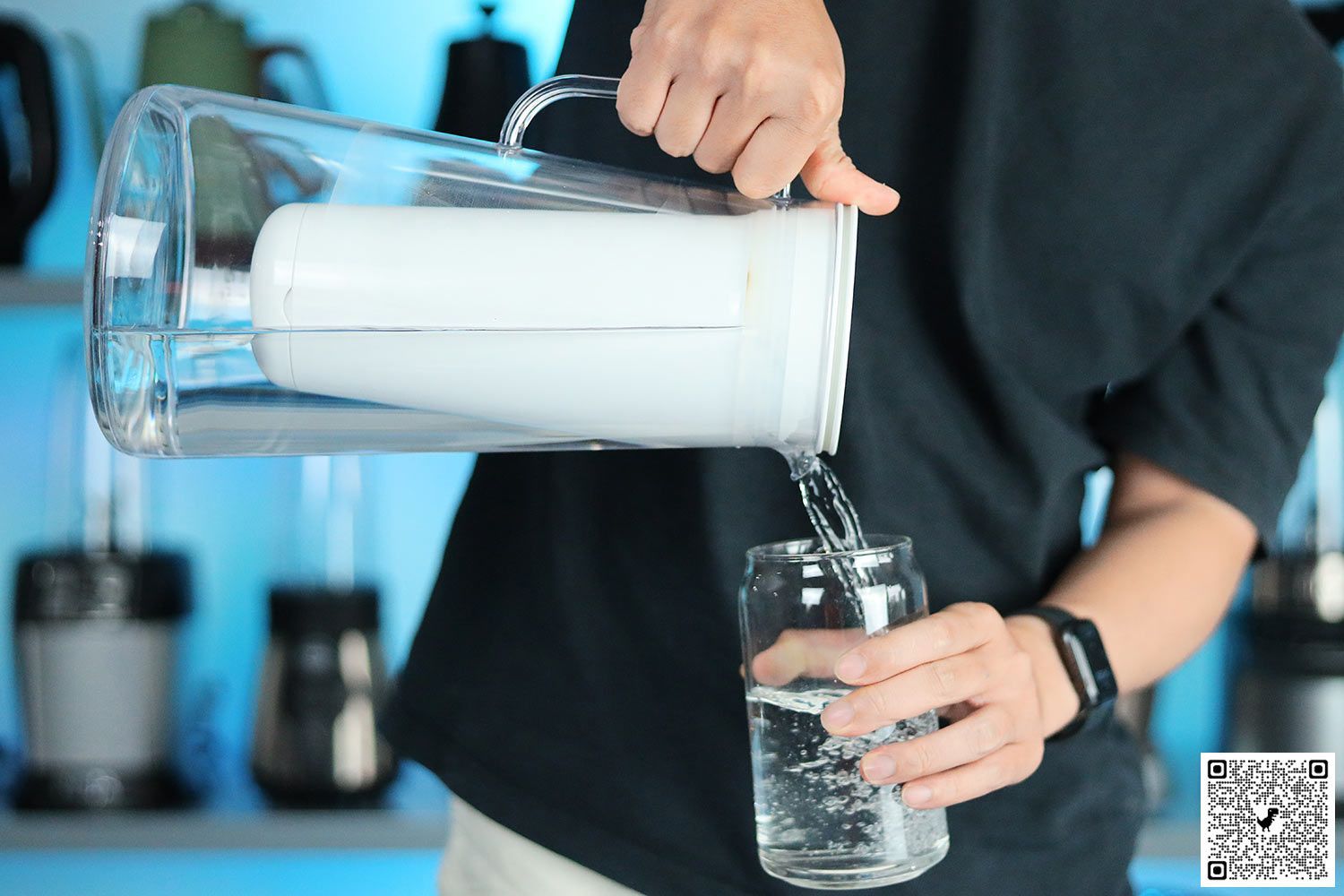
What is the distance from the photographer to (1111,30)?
739 millimetres

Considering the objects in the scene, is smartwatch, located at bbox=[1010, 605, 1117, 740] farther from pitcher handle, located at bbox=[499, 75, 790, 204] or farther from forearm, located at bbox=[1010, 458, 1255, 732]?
pitcher handle, located at bbox=[499, 75, 790, 204]

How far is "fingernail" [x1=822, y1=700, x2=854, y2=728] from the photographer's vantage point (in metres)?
0.56

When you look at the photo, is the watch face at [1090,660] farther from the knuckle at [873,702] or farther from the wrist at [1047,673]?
the knuckle at [873,702]

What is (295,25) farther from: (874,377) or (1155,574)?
(1155,574)

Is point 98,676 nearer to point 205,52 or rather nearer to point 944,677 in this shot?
point 205,52

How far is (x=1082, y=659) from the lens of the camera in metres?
0.73

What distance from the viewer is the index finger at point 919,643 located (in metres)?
0.56

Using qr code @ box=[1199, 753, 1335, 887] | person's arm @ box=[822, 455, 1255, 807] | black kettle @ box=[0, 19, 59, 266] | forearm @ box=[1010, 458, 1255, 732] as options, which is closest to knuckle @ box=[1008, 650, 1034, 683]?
person's arm @ box=[822, 455, 1255, 807]

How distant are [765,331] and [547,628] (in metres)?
0.30

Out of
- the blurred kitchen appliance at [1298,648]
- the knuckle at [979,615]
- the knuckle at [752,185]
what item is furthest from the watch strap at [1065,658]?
the blurred kitchen appliance at [1298,648]

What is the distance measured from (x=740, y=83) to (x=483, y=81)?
748 millimetres

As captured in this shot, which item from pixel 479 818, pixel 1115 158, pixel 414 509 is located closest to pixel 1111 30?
pixel 1115 158

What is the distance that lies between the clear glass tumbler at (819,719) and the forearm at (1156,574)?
224 mm

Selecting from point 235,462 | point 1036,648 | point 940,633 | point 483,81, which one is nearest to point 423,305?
point 940,633
